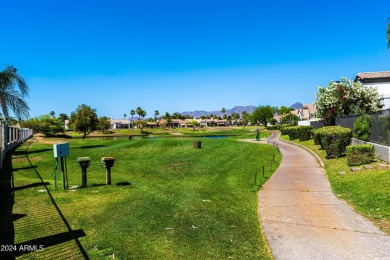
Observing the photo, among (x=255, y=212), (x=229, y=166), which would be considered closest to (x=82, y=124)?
(x=229, y=166)

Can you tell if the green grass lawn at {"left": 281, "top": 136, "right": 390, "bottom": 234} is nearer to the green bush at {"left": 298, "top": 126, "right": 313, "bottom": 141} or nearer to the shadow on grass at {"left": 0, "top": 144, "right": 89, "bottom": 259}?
the shadow on grass at {"left": 0, "top": 144, "right": 89, "bottom": 259}

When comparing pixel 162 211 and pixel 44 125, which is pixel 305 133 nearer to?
pixel 162 211

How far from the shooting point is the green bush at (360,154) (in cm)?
1706

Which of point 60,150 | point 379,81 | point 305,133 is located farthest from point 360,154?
point 379,81

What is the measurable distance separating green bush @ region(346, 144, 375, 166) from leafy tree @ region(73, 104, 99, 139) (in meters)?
61.0

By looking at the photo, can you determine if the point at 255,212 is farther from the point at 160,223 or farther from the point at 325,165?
the point at 325,165

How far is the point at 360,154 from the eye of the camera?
1716cm

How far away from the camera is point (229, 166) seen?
20.9 metres

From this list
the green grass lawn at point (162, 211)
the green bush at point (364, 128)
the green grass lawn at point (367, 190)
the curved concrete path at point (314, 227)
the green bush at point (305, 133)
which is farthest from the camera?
the green bush at point (305, 133)

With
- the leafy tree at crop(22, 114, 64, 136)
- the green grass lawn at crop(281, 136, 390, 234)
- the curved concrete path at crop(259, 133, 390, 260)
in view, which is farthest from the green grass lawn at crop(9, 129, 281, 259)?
the leafy tree at crop(22, 114, 64, 136)

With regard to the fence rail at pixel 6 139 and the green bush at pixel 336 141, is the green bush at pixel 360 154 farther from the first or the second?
the fence rail at pixel 6 139

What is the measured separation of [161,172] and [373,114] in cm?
1400

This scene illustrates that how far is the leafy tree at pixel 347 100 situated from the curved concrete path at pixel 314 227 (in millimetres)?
27244

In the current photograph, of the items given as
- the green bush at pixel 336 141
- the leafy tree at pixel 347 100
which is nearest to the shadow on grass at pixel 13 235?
the green bush at pixel 336 141
